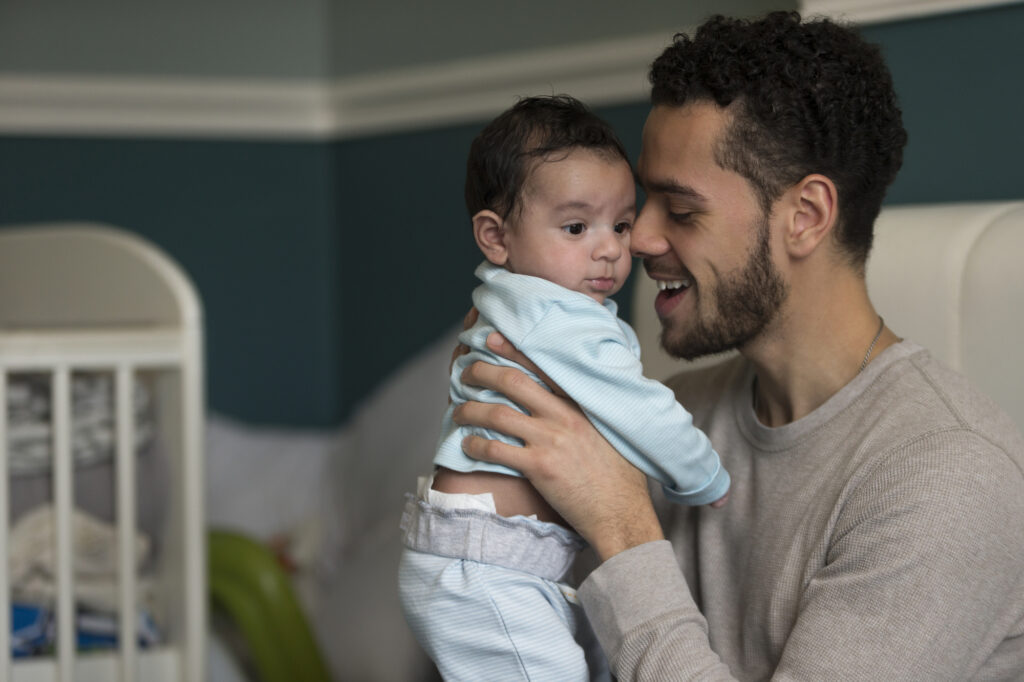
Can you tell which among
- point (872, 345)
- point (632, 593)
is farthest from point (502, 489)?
point (872, 345)

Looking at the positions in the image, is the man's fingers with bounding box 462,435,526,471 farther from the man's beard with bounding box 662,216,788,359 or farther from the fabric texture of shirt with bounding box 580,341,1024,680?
the man's beard with bounding box 662,216,788,359

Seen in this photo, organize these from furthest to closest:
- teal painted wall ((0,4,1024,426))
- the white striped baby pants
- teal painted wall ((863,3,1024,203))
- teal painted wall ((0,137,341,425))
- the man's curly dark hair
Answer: teal painted wall ((0,137,341,425)), teal painted wall ((0,4,1024,426)), teal painted wall ((863,3,1024,203)), the man's curly dark hair, the white striped baby pants

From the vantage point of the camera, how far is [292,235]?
3.24m

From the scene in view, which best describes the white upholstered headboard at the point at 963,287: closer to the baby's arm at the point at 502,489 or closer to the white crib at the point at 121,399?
the baby's arm at the point at 502,489

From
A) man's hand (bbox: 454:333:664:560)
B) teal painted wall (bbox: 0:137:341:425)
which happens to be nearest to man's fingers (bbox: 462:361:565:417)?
man's hand (bbox: 454:333:664:560)

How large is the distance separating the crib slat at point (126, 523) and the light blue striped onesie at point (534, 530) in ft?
3.02

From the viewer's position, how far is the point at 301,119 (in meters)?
3.22

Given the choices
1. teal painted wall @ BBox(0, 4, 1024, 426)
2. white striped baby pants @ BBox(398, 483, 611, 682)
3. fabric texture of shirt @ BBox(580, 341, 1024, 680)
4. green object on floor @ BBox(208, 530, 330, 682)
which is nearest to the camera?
fabric texture of shirt @ BBox(580, 341, 1024, 680)

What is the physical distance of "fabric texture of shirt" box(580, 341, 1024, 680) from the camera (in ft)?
3.51

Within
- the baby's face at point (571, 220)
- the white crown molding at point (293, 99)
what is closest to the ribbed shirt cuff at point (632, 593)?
the baby's face at point (571, 220)

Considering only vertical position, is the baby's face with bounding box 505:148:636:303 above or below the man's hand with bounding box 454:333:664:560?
above

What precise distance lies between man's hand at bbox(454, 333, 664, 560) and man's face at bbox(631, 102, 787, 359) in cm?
21

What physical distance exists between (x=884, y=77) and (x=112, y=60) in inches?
90.7

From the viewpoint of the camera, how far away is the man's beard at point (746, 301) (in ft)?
4.34
